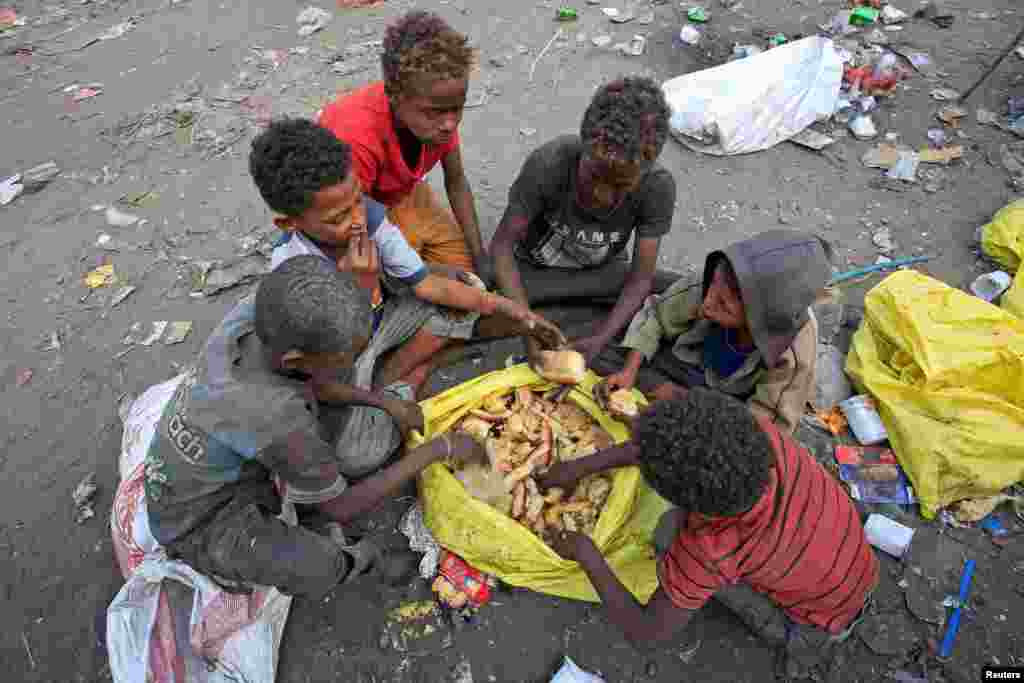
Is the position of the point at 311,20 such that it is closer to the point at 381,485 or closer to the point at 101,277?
the point at 101,277

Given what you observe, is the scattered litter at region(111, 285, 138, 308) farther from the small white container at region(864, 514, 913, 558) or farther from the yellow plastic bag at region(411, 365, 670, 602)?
the small white container at region(864, 514, 913, 558)

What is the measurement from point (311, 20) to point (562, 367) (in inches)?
179

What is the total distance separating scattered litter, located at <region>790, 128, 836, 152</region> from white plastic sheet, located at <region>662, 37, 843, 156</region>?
37 mm

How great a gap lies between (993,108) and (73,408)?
18.9 feet

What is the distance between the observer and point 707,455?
1380 mm

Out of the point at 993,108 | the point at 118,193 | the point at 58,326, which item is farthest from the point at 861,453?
the point at 118,193

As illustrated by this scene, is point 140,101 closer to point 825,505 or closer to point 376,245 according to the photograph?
point 376,245

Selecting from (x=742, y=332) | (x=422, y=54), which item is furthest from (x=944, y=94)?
(x=422, y=54)

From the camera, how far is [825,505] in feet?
5.35

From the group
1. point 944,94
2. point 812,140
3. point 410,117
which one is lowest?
point 812,140

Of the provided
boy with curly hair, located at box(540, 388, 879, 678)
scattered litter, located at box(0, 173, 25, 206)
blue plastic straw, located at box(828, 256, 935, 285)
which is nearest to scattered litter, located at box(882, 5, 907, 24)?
blue plastic straw, located at box(828, 256, 935, 285)

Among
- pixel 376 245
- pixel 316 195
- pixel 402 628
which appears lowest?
pixel 402 628

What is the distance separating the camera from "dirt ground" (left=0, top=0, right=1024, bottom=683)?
2066 millimetres

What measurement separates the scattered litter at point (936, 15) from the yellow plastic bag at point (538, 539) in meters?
4.83
